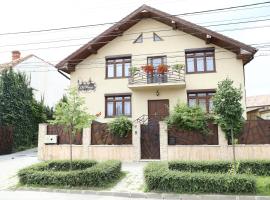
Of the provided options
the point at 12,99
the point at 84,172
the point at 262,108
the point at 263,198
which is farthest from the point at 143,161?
the point at 262,108

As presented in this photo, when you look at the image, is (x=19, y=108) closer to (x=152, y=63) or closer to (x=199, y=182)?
(x=152, y=63)

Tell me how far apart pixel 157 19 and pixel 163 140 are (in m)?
8.56

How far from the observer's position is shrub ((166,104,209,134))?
12.8 m

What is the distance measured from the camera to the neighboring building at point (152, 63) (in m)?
16.2

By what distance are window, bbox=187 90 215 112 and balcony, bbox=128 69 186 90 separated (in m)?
1.01

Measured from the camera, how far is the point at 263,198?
23.2 feet

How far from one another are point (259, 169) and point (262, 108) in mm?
21084

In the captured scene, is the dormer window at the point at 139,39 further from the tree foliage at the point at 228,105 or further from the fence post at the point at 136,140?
the tree foliage at the point at 228,105

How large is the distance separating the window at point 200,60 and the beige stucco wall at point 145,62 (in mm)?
309

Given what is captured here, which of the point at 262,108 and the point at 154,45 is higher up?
the point at 154,45

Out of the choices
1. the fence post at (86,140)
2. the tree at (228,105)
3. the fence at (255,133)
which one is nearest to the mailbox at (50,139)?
the fence post at (86,140)

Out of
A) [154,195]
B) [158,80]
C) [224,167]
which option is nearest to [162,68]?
[158,80]

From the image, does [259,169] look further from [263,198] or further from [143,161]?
[143,161]

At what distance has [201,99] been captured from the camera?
16406mm
